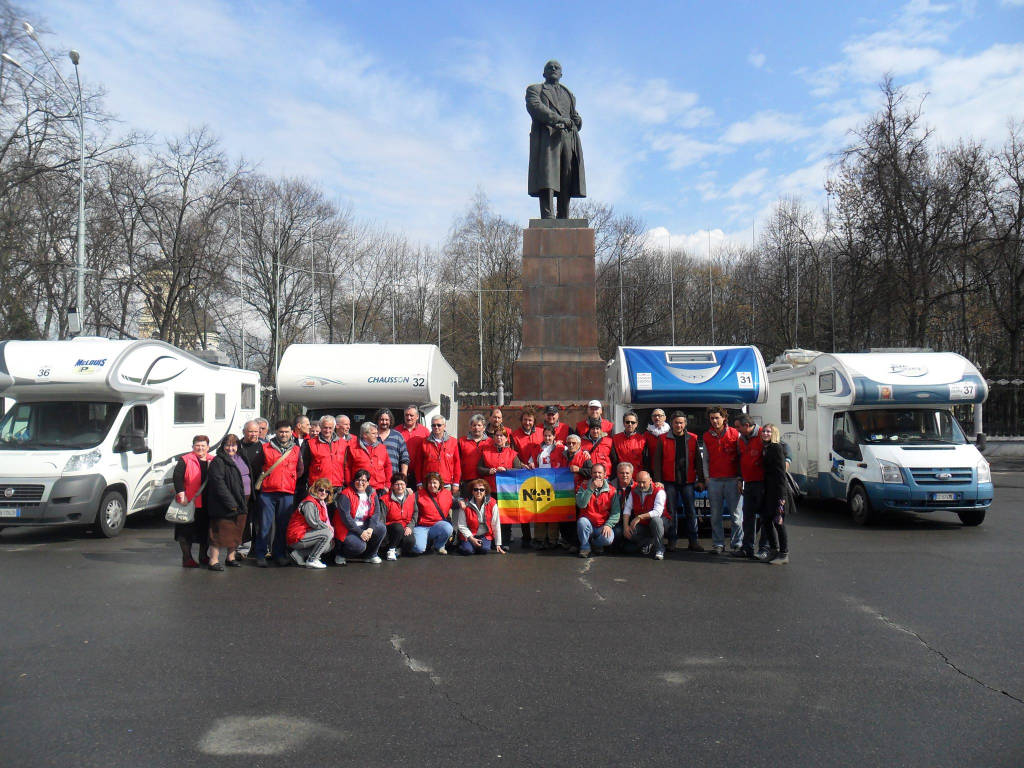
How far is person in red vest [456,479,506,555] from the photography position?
9570 mm

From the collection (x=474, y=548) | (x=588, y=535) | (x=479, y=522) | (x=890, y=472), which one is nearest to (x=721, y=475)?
(x=588, y=535)

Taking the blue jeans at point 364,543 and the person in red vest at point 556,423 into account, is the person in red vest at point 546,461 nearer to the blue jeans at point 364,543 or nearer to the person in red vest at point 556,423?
the person in red vest at point 556,423

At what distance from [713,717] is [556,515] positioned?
5562 mm

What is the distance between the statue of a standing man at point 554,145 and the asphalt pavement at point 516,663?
10.6m

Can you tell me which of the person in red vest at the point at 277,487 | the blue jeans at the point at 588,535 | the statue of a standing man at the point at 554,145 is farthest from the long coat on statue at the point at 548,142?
the person in red vest at the point at 277,487

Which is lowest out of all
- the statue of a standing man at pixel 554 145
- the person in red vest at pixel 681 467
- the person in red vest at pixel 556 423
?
the person in red vest at pixel 681 467

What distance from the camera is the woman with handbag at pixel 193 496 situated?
8.47 metres

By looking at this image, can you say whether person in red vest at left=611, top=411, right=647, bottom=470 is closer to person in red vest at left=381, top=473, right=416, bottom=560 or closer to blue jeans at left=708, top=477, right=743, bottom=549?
blue jeans at left=708, top=477, right=743, bottom=549

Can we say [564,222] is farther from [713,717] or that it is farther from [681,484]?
[713,717]

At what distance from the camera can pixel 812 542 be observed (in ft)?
34.6

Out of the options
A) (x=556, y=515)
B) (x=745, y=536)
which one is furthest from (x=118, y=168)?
(x=745, y=536)

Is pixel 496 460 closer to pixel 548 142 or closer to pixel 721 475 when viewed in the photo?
pixel 721 475

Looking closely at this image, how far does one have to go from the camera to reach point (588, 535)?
9414 millimetres

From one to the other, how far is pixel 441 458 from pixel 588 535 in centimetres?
199
